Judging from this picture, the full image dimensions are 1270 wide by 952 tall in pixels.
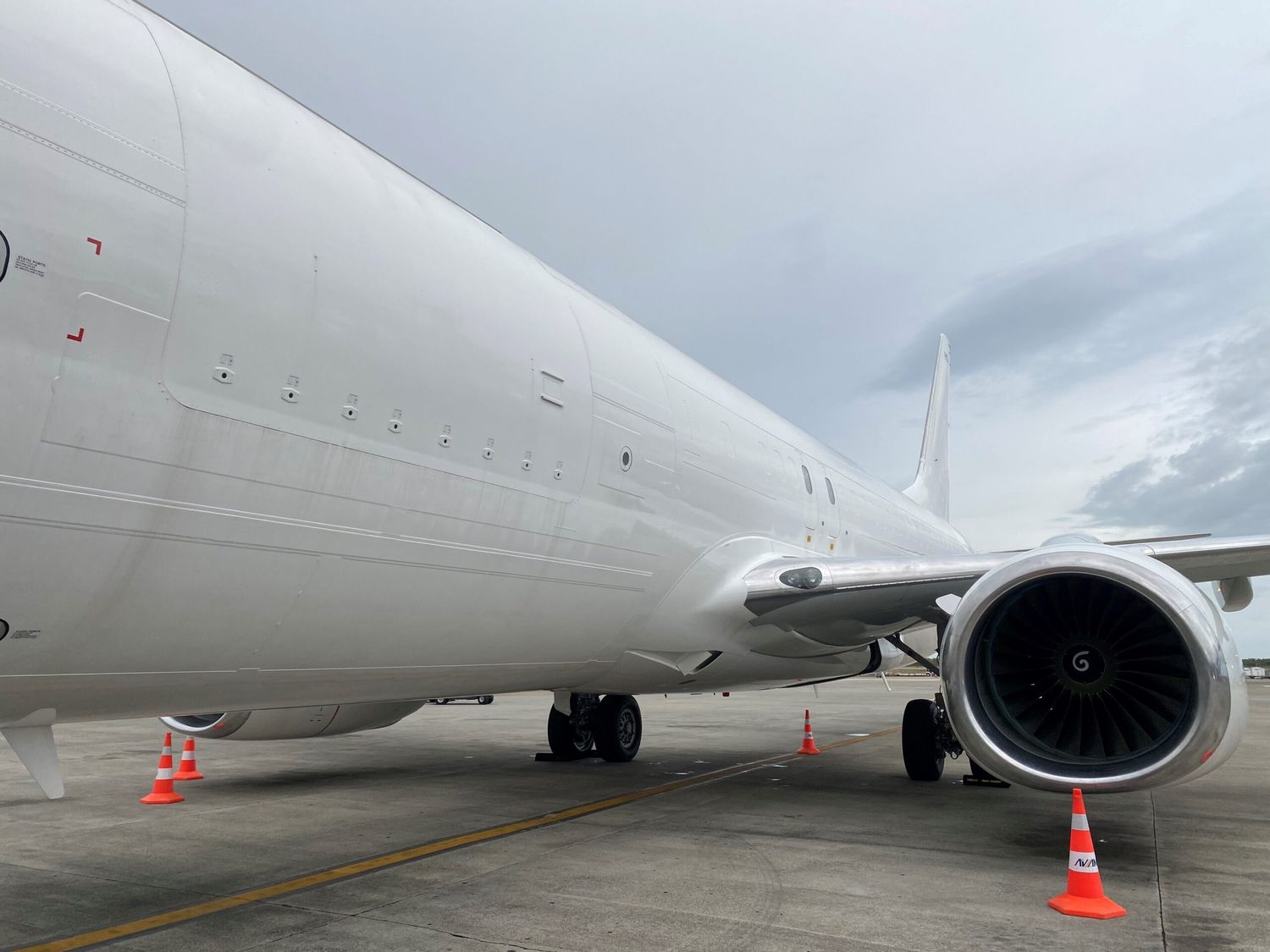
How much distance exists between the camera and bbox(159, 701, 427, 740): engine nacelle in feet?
23.2

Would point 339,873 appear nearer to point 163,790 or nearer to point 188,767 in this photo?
point 163,790

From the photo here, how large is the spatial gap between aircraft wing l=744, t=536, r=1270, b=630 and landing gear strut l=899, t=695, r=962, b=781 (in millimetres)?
2372

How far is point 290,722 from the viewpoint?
740 cm

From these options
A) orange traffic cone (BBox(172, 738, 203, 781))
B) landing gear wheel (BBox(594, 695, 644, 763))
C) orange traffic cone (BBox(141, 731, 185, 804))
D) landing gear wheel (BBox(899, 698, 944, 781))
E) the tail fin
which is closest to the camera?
orange traffic cone (BBox(141, 731, 185, 804))

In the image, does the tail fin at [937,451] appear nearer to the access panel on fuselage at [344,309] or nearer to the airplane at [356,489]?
the airplane at [356,489]

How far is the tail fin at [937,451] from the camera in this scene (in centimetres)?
1666

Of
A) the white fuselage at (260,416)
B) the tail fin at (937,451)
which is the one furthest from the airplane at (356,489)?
the tail fin at (937,451)

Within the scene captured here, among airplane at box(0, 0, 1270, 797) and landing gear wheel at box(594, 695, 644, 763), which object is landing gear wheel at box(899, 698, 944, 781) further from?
landing gear wheel at box(594, 695, 644, 763)

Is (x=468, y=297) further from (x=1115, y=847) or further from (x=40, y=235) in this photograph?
(x=1115, y=847)

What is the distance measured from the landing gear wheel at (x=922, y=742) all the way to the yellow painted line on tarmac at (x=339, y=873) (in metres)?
2.09

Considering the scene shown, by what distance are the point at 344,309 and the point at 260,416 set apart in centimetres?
58

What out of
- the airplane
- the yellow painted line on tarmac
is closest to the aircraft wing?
the airplane

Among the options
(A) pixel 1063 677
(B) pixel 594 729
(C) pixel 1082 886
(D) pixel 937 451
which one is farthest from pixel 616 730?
(D) pixel 937 451

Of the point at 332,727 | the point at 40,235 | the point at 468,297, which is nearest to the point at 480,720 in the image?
the point at 332,727
